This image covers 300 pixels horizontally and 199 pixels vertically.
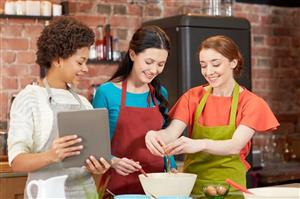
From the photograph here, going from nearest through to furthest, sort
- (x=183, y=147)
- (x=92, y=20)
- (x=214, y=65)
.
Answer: (x=183, y=147)
(x=214, y=65)
(x=92, y=20)

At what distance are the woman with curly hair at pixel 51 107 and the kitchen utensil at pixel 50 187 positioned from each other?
4 cm

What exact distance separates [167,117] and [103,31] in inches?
77.6

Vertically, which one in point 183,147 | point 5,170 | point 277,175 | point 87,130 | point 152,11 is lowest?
point 277,175

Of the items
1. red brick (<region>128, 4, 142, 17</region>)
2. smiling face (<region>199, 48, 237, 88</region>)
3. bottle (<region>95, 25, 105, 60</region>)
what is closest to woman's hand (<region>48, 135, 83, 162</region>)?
smiling face (<region>199, 48, 237, 88</region>)

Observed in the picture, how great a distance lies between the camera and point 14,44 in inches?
162

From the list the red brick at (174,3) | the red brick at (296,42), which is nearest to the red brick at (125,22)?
the red brick at (174,3)

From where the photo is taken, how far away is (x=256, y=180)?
15.0 ft

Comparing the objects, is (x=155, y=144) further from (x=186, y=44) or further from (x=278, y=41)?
(x=278, y=41)

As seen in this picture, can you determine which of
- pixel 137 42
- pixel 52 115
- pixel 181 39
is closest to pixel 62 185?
pixel 52 115

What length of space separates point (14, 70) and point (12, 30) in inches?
11.0

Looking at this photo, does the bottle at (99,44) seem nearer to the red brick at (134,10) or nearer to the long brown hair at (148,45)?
the red brick at (134,10)

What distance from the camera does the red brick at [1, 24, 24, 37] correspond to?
13.4 feet

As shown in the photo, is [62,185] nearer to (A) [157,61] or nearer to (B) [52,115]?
(B) [52,115]

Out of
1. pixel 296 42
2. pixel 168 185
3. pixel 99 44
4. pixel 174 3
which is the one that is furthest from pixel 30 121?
pixel 296 42
